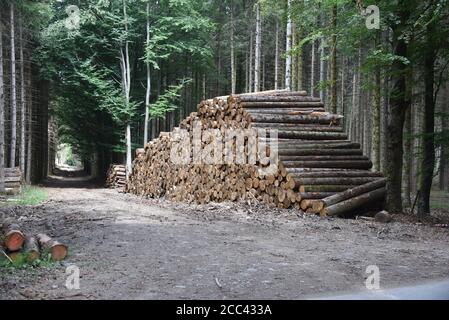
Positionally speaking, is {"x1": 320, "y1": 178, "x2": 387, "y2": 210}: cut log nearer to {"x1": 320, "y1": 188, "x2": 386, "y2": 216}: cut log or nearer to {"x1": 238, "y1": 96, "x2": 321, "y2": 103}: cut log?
{"x1": 320, "y1": 188, "x2": 386, "y2": 216}: cut log

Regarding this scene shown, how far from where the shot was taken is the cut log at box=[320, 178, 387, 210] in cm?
979

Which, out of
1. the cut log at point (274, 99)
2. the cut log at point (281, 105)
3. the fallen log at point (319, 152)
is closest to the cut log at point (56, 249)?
the fallen log at point (319, 152)

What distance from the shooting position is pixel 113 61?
2827 centimetres

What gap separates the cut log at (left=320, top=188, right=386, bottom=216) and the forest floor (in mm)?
443

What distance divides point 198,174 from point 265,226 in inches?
248

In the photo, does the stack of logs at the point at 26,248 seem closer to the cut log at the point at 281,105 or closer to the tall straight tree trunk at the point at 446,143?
the cut log at the point at 281,105

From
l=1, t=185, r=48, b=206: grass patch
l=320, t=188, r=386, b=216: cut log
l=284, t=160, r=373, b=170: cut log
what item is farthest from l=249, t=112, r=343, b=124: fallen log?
l=1, t=185, r=48, b=206: grass patch

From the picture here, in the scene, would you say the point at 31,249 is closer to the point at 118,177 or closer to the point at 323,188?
the point at 323,188

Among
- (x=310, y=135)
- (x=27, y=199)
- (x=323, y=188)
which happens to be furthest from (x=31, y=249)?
(x=27, y=199)

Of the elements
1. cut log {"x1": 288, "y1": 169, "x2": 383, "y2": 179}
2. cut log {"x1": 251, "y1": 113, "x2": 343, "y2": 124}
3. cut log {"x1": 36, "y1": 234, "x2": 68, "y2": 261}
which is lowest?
cut log {"x1": 36, "y1": 234, "x2": 68, "y2": 261}

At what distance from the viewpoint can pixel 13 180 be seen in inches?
720

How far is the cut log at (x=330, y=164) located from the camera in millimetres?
10654

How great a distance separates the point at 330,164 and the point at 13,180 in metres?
A: 14.2
